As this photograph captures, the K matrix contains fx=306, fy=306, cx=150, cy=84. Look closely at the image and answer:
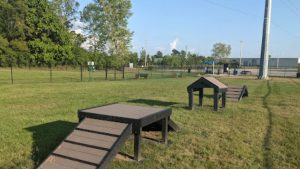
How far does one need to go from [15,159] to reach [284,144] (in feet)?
16.5

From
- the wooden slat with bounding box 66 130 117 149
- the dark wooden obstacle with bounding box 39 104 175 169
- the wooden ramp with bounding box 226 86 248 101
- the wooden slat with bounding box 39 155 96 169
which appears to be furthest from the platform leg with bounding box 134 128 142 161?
the wooden ramp with bounding box 226 86 248 101

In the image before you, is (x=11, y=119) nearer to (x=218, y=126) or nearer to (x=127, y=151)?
(x=127, y=151)

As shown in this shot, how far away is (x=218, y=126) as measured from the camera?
7.62m

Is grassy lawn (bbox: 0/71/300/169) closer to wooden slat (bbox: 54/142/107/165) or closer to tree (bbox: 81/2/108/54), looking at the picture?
wooden slat (bbox: 54/142/107/165)

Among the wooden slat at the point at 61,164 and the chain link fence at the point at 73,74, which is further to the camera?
the chain link fence at the point at 73,74

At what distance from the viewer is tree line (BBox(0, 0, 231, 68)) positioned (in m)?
51.8

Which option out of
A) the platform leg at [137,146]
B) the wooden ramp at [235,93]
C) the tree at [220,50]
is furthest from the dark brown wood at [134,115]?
the tree at [220,50]

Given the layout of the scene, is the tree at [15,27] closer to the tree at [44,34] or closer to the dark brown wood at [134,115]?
the tree at [44,34]

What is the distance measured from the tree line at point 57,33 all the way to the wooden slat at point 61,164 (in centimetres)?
4619

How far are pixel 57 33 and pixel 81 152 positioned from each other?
2068 inches

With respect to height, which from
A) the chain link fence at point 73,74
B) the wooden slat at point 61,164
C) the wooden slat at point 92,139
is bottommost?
the chain link fence at point 73,74

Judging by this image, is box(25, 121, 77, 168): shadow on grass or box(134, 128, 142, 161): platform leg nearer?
box(134, 128, 142, 161): platform leg

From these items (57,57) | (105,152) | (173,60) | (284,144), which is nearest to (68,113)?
(105,152)

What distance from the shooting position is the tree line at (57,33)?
170 ft
